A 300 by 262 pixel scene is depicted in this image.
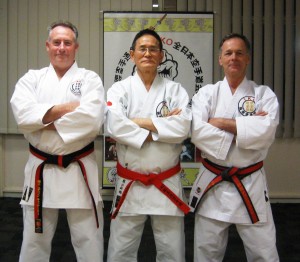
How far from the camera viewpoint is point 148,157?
2.28 meters

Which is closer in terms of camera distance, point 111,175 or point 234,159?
point 234,159

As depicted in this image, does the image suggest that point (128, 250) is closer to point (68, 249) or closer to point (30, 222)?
point (30, 222)

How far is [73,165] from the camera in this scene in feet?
7.36

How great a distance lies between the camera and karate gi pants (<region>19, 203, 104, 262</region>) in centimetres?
223

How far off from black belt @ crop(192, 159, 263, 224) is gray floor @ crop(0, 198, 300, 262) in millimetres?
1032

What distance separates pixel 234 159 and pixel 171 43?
255 centimetres

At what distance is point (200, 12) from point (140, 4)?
74 centimetres

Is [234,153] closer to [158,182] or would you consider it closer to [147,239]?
[158,182]

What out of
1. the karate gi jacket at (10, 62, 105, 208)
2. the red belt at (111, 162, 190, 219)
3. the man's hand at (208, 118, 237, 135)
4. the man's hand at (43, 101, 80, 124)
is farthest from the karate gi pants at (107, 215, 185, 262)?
the man's hand at (43, 101, 80, 124)

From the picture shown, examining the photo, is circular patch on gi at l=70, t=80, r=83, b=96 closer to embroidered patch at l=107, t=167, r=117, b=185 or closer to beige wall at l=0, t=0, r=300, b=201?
beige wall at l=0, t=0, r=300, b=201

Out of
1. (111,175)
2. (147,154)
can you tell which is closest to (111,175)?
(111,175)

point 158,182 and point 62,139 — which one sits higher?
point 62,139

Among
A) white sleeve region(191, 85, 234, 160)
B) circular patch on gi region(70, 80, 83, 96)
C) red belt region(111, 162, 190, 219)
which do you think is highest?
circular patch on gi region(70, 80, 83, 96)

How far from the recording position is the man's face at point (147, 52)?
232 cm
